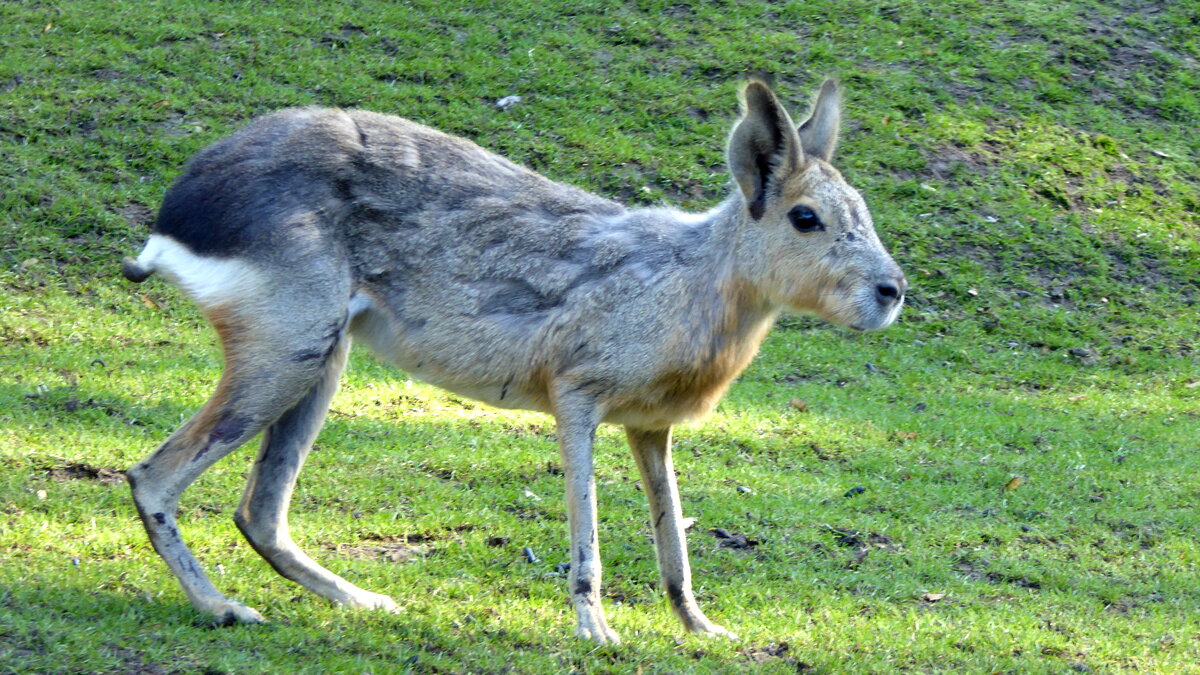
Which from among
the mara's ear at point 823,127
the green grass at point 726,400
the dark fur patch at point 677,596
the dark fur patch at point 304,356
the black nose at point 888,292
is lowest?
the green grass at point 726,400

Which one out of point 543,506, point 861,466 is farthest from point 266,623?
point 861,466

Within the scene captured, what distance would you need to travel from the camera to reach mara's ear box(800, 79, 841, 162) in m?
5.21

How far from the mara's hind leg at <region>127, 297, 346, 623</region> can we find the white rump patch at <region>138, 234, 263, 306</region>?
6 cm

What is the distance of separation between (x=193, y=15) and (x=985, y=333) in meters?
8.07

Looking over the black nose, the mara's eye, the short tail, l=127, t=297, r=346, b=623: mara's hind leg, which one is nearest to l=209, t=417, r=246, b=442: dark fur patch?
l=127, t=297, r=346, b=623: mara's hind leg

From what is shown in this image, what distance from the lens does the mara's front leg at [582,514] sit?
4664 millimetres

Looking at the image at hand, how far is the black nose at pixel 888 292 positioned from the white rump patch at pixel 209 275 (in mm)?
2282

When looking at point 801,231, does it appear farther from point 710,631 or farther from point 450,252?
point 710,631

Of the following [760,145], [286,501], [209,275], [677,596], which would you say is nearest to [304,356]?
[209,275]

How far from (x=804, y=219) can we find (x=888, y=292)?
1.38ft

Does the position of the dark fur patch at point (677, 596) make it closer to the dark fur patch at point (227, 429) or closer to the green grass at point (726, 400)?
the green grass at point (726, 400)

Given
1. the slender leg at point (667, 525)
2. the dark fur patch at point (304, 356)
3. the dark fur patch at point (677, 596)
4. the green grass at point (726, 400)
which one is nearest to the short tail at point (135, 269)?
the dark fur patch at point (304, 356)

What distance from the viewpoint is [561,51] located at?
13.2 m

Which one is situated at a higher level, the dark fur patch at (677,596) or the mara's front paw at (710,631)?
the dark fur patch at (677,596)
